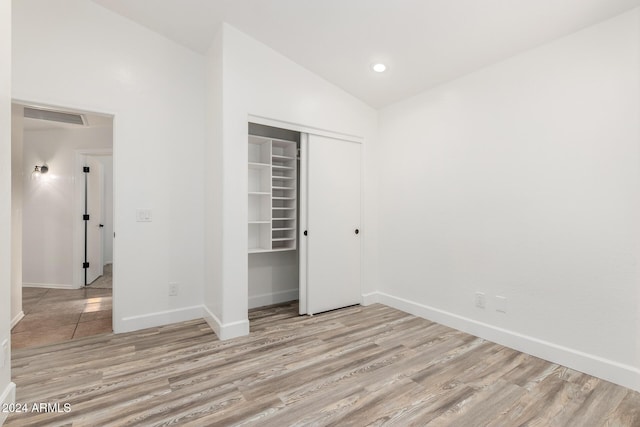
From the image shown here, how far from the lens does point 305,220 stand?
3434mm

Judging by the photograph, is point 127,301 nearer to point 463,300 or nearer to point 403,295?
point 403,295

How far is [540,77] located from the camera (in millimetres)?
2477

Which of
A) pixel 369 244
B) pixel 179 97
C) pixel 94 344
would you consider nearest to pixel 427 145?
pixel 369 244

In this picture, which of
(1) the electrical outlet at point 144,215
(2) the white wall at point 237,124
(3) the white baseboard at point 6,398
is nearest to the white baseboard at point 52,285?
(1) the electrical outlet at point 144,215

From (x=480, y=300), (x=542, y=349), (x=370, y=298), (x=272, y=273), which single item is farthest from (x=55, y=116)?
(x=542, y=349)

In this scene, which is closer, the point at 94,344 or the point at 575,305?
the point at 575,305

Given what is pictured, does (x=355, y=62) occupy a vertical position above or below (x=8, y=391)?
above

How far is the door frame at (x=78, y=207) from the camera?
468cm

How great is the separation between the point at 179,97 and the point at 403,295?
3.37 meters

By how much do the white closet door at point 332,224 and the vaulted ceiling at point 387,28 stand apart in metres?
0.87

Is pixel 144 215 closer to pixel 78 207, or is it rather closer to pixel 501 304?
pixel 78 207

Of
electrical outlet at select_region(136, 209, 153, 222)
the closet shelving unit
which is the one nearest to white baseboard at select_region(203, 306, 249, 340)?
the closet shelving unit

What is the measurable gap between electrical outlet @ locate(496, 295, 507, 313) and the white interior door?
580 centimetres

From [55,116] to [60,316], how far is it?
8.33ft
